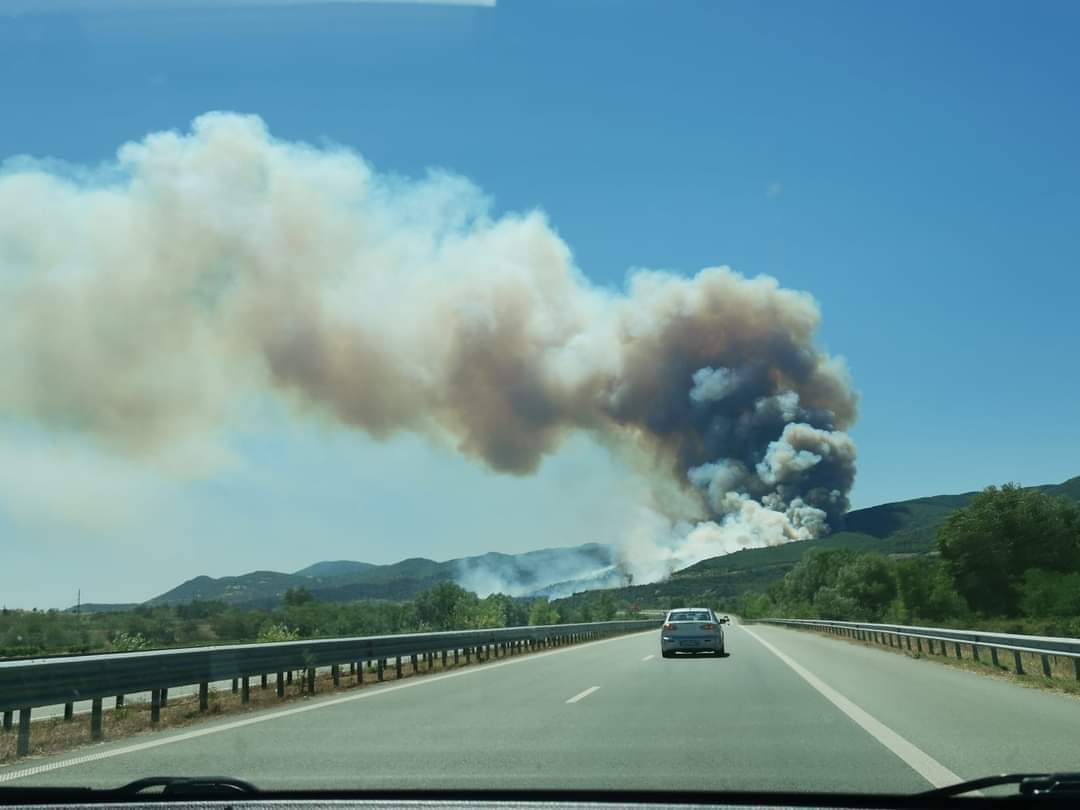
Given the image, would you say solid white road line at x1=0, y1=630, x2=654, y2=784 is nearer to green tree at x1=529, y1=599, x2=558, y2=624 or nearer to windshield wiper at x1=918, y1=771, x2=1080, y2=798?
windshield wiper at x1=918, y1=771, x2=1080, y2=798

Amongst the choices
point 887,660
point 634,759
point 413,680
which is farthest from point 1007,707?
point 887,660

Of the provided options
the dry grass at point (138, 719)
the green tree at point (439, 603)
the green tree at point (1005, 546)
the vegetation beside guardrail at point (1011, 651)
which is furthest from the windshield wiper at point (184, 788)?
the green tree at point (439, 603)

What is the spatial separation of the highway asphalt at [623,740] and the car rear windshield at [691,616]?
1006 centimetres

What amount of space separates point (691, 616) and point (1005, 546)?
7467cm

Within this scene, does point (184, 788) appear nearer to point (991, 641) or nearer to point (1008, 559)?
point (991, 641)

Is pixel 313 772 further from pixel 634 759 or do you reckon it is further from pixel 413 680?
pixel 413 680

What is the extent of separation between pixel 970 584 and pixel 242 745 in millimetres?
93639

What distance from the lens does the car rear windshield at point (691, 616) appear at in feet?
86.7

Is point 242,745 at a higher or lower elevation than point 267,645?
lower

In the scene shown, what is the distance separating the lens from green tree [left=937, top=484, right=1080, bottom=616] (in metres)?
90.8

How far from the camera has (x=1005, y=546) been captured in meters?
90.8

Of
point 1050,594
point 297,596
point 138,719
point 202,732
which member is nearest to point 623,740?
point 202,732

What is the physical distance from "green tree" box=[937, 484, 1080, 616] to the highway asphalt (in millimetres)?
82018

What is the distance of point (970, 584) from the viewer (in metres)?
92.1
